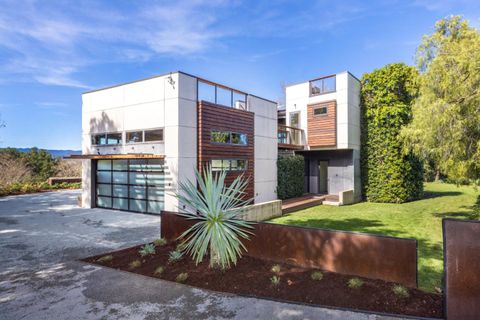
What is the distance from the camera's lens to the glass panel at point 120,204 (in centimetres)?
1230

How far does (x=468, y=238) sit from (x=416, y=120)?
770cm

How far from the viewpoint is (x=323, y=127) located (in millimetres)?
15188

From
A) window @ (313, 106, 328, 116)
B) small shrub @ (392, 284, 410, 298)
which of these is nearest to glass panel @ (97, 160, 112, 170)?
window @ (313, 106, 328, 116)

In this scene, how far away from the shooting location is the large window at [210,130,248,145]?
37.8ft

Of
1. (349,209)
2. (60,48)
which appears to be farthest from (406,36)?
(60,48)

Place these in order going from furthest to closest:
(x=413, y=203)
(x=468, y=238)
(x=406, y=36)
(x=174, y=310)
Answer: (x=413, y=203)
(x=406, y=36)
(x=174, y=310)
(x=468, y=238)

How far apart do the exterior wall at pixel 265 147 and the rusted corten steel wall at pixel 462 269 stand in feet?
33.0

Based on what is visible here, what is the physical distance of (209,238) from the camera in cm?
499

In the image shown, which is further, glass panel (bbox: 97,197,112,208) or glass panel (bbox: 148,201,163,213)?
glass panel (bbox: 97,197,112,208)

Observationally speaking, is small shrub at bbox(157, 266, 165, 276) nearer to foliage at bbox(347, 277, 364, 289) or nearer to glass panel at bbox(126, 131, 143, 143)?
foliage at bbox(347, 277, 364, 289)

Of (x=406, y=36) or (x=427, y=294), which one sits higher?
(x=406, y=36)

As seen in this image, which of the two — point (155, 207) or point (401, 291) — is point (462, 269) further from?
point (155, 207)

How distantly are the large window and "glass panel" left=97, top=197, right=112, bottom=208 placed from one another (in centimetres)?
624

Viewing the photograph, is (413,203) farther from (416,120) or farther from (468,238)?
(468,238)
